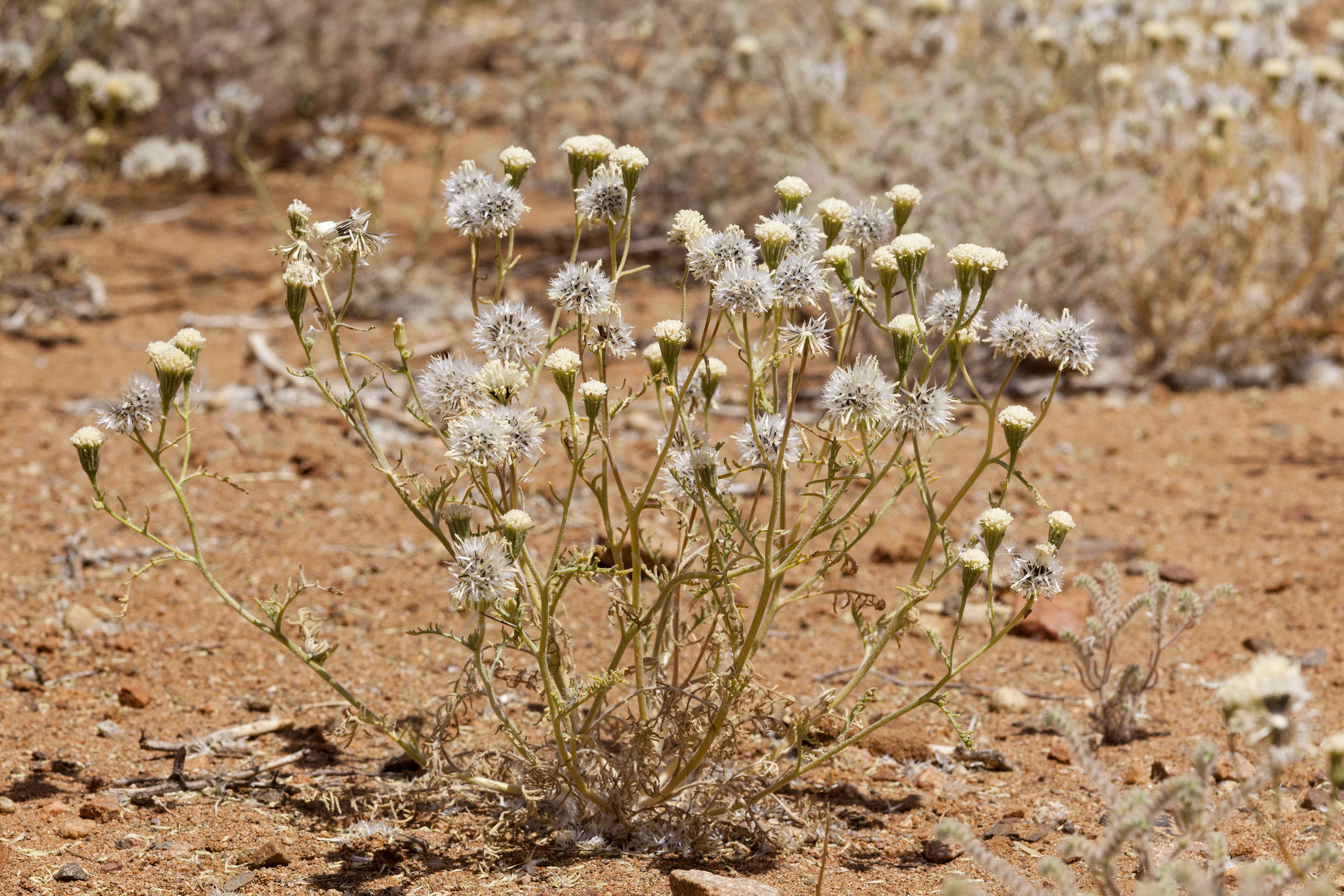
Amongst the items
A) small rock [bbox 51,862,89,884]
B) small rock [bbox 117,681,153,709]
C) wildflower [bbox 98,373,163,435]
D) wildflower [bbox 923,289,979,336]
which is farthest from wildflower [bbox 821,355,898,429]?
small rock [bbox 117,681,153,709]

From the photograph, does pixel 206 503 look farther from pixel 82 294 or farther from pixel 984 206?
pixel 984 206

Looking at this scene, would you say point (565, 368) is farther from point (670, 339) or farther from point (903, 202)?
point (903, 202)

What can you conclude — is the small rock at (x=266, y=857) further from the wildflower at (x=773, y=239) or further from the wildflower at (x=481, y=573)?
the wildflower at (x=773, y=239)

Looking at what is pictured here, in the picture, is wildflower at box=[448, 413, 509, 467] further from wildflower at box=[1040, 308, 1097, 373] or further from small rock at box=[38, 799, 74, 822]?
small rock at box=[38, 799, 74, 822]

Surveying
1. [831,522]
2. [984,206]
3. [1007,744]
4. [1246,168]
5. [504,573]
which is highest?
[1246,168]

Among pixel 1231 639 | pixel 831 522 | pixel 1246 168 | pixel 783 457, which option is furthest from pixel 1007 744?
pixel 1246 168

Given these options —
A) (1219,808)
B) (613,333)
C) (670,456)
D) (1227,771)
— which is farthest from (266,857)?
(1227,771)

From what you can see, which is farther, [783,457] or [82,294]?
[82,294]
